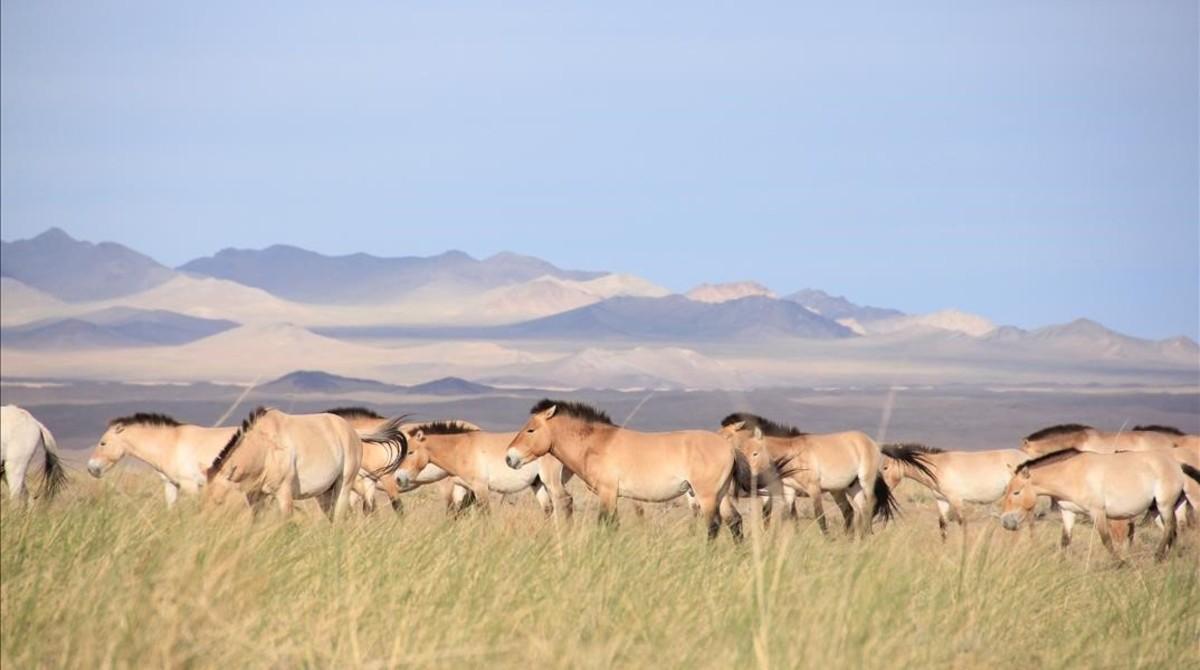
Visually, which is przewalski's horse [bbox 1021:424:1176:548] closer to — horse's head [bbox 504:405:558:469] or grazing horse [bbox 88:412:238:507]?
horse's head [bbox 504:405:558:469]

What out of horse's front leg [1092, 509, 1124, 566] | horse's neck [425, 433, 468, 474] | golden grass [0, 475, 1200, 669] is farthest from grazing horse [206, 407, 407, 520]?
horse's front leg [1092, 509, 1124, 566]

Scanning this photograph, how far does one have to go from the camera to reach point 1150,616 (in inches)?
470

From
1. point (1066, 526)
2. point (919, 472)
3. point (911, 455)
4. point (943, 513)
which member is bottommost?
point (943, 513)

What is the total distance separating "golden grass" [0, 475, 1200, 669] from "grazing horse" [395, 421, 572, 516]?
10630 mm

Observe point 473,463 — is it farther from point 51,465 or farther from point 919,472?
point 919,472

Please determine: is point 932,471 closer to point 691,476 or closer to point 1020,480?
point 1020,480

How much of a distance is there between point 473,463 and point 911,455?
699cm

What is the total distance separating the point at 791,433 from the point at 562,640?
13.9m

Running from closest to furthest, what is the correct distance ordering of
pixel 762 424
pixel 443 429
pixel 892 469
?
pixel 762 424 → pixel 443 429 → pixel 892 469

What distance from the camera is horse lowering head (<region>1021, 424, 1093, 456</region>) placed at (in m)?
26.1

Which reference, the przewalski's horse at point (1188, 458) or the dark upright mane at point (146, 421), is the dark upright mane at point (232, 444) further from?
the przewalski's horse at point (1188, 458)

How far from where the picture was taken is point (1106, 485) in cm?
2031

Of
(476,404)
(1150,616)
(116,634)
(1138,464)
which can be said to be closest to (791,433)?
(1138,464)

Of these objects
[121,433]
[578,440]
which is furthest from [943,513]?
[121,433]
